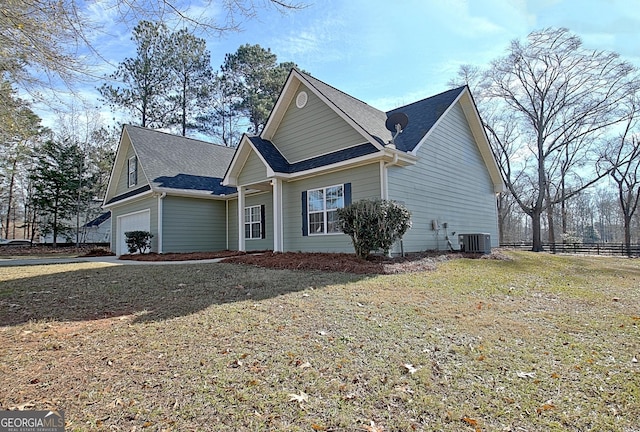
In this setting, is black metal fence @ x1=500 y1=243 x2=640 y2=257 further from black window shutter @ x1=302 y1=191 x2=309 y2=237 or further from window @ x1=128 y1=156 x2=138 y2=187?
window @ x1=128 y1=156 x2=138 y2=187

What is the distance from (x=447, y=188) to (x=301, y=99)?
6.07 m

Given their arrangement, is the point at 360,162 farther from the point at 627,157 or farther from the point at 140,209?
the point at 627,157

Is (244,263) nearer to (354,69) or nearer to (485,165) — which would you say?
(354,69)

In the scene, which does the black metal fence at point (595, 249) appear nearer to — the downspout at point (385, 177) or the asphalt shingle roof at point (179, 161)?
the downspout at point (385, 177)

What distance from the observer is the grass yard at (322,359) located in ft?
7.36

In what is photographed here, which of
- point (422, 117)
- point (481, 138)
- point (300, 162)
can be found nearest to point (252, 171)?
point (300, 162)

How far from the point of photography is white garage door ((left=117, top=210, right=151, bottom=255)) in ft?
51.6

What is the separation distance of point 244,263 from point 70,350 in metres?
6.15

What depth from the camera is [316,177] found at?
11516 millimetres

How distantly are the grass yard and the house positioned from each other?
5.37 metres

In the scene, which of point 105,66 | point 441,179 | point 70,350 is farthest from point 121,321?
point 441,179

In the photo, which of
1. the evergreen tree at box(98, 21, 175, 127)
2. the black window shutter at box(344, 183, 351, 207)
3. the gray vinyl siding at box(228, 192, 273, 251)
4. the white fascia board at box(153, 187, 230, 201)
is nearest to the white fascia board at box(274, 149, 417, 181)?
the black window shutter at box(344, 183, 351, 207)

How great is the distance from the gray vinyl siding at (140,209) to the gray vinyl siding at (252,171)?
430 centimetres

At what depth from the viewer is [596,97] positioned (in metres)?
21.8
